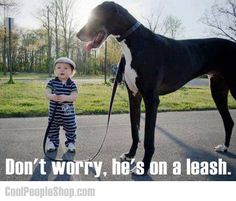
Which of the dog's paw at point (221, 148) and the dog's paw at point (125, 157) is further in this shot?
the dog's paw at point (221, 148)

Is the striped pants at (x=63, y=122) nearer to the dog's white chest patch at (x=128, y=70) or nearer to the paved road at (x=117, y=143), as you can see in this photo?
the paved road at (x=117, y=143)

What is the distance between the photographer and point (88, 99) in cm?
655

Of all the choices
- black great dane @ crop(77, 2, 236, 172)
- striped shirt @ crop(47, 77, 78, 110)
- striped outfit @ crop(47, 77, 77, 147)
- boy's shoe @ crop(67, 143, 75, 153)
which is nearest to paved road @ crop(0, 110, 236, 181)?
boy's shoe @ crop(67, 143, 75, 153)

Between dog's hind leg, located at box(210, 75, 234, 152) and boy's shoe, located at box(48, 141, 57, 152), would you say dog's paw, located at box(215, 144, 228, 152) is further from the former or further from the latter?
boy's shoe, located at box(48, 141, 57, 152)

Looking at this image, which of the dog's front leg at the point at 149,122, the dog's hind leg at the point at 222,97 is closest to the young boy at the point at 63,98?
the dog's front leg at the point at 149,122

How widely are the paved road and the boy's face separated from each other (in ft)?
2.24

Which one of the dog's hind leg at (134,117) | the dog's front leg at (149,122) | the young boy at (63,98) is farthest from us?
the young boy at (63,98)

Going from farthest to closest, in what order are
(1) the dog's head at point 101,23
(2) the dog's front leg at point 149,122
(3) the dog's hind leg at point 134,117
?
(3) the dog's hind leg at point 134,117 < (2) the dog's front leg at point 149,122 < (1) the dog's head at point 101,23

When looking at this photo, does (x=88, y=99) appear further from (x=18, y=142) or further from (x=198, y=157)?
(x=198, y=157)

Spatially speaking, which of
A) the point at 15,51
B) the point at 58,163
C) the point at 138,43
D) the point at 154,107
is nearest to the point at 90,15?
the point at 138,43

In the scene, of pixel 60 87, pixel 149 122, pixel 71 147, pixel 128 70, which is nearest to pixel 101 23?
pixel 128 70

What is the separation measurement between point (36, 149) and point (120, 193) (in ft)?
3.78

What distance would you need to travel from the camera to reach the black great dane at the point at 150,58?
241 centimetres

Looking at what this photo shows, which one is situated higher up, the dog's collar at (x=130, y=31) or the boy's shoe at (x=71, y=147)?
the dog's collar at (x=130, y=31)
